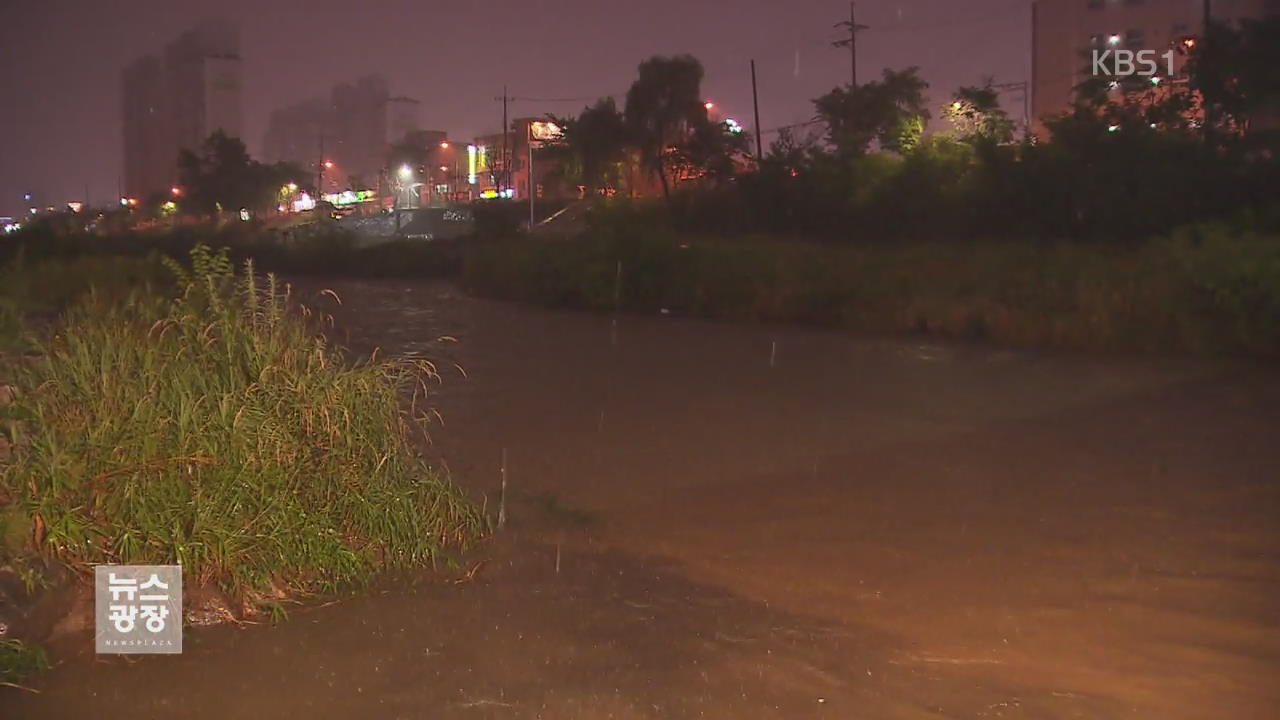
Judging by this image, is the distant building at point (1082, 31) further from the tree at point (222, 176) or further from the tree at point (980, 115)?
the tree at point (222, 176)

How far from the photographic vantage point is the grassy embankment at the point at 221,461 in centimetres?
657

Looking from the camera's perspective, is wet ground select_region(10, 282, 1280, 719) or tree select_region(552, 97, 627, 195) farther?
tree select_region(552, 97, 627, 195)

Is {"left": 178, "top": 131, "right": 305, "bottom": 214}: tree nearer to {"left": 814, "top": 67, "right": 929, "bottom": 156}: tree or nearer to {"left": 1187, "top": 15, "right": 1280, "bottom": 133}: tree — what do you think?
{"left": 814, "top": 67, "right": 929, "bottom": 156}: tree

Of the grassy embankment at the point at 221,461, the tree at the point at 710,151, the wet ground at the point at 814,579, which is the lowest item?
the wet ground at the point at 814,579

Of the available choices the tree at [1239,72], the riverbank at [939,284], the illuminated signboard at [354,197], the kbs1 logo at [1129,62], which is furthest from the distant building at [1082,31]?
the illuminated signboard at [354,197]

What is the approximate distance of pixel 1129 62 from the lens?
4584 centimetres

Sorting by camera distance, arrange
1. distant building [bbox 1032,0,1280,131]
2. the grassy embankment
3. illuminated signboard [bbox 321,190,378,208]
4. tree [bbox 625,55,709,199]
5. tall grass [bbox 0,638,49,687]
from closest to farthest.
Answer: tall grass [bbox 0,638,49,687] → the grassy embankment → distant building [bbox 1032,0,1280,131] → tree [bbox 625,55,709,199] → illuminated signboard [bbox 321,190,378,208]

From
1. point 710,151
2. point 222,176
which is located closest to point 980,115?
point 710,151

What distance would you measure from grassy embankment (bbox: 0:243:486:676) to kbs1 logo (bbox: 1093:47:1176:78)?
41.1 m

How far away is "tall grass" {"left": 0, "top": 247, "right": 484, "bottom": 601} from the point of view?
660 cm

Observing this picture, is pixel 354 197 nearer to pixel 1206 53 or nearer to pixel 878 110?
pixel 878 110

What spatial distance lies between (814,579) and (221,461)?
351 centimetres

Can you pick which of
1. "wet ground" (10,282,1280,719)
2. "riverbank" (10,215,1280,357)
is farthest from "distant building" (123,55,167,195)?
"wet ground" (10,282,1280,719)

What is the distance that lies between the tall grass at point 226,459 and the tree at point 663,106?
177ft
